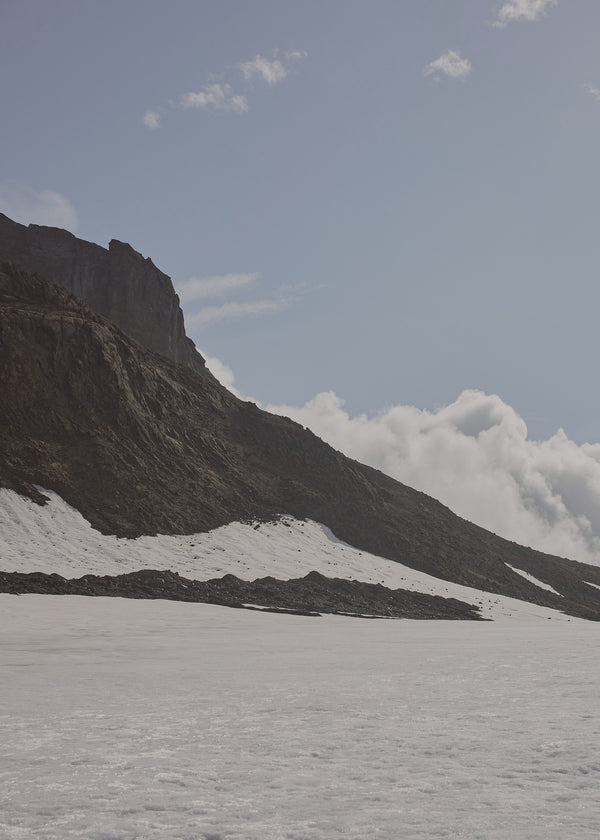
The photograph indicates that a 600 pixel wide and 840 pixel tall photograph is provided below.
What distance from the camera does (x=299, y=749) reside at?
5.50 m

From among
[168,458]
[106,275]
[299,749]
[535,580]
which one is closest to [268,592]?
[168,458]

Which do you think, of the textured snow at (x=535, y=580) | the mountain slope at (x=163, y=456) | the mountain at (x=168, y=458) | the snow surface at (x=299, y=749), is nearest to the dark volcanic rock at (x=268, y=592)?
the mountain slope at (x=163, y=456)

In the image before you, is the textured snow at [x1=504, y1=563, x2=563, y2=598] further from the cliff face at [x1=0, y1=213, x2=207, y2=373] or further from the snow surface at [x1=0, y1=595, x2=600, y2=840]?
the snow surface at [x1=0, y1=595, x2=600, y2=840]

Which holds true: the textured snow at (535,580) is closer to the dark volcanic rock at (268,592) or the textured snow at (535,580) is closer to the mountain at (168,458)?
the mountain at (168,458)

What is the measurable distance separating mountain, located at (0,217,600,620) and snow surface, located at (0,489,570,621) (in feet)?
4.61

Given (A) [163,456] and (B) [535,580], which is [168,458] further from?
(B) [535,580]

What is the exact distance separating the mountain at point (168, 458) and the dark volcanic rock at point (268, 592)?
27.5 feet

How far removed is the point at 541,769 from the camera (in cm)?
484

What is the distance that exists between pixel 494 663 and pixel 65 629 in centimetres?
1219

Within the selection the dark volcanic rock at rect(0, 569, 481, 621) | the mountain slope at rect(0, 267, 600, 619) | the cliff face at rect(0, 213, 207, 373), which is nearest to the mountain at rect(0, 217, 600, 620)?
the mountain slope at rect(0, 267, 600, 619)

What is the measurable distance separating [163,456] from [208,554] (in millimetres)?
12609

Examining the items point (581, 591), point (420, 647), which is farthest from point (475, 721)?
point (581, 591)

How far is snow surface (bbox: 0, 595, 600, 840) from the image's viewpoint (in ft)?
12.6

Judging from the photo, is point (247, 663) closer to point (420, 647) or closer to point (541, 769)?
point (420, 647)
